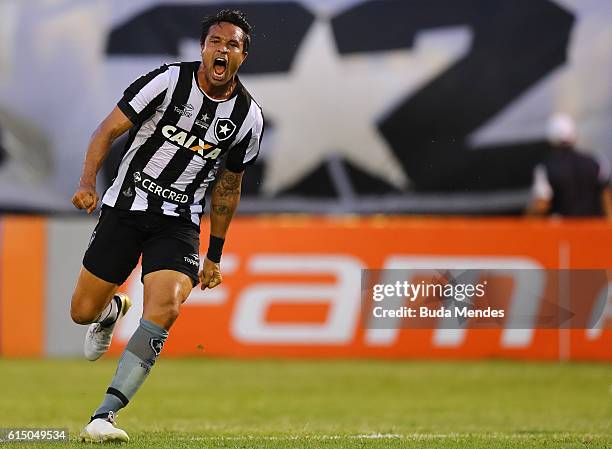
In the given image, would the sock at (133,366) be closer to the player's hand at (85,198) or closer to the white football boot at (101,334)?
the player's hand at (85,198)

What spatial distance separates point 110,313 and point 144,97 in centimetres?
148

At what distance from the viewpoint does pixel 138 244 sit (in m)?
7.01

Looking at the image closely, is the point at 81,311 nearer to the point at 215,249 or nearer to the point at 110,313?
the point at 110,313

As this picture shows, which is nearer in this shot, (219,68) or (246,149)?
(219,68)

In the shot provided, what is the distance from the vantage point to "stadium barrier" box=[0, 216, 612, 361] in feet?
42.6

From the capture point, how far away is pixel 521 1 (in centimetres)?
1362

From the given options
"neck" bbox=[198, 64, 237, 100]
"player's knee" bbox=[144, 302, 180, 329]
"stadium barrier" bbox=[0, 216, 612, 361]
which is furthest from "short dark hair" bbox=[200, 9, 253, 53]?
"stadium barrier" bbox=[0, 216, 612, 361]

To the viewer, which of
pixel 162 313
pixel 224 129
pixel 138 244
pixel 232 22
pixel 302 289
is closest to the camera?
pixel 162 313

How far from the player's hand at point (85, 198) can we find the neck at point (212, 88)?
2.70ft

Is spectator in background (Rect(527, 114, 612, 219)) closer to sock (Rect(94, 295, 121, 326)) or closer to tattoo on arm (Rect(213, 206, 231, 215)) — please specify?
tattoo on arm (Rect(213, 206, 231, 215))

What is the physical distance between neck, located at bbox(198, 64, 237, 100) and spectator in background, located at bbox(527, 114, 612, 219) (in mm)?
7157

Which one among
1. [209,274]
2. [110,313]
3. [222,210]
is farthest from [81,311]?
[222,210]

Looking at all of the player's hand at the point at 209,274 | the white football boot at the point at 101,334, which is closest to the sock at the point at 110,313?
the white football boot at the point at 101,334

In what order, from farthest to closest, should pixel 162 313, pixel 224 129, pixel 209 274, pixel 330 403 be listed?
pixel 330 403 < pixel 209 274 < pixel 224 129 < pixel 162 313
